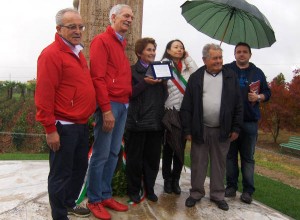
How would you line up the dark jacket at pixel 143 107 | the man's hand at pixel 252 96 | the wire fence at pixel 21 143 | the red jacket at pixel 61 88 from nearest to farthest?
the red jacket at pixel 61 88, the dark jacket at pixel 143 107, the man's hand at pixel 252 96, the wire fence at pixel 21 143

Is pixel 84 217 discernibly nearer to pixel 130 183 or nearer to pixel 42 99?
pixel 130 183

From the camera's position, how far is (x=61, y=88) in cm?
295

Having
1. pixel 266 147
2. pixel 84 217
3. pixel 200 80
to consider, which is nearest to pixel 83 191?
pixel 84 217

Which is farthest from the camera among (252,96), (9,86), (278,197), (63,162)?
(9,86)

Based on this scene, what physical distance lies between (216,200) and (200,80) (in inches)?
58.5

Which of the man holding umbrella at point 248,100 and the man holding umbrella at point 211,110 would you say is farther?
the man holding umbrella at point 248,100

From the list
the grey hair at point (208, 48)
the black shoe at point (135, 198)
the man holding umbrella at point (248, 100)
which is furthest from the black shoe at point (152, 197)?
the grey hair at point (208, 48)

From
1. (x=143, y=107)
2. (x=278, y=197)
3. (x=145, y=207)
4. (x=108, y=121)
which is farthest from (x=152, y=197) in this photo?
(x=278, y=197)

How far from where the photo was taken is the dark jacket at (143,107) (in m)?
3.86

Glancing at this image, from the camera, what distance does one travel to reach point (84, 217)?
354cm

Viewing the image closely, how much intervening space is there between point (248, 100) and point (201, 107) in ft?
2.43

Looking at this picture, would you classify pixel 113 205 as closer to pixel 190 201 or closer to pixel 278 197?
pixel 190 201

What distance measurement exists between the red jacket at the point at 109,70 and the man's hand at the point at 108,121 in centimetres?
5

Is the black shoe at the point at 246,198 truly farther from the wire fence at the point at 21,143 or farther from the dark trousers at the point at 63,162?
the wire fence at the point at 21,143
